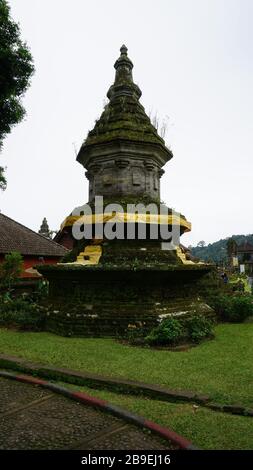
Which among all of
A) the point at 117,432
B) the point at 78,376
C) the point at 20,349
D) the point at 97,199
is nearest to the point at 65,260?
the point at 97,199

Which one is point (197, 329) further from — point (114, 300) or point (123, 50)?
point (123, 50)

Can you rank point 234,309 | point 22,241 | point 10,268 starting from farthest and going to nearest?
1. point 22,241
2. point 10,268
3. point 234,309

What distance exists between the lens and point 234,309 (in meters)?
11.3

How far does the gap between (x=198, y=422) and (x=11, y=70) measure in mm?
11090

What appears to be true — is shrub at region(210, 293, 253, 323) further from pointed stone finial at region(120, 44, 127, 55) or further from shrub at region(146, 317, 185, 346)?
pointed stone finial at region(120, 44, 127, 55)

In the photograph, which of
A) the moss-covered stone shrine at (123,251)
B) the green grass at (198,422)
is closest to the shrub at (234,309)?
the moss-covered stone shrine at (123,251)

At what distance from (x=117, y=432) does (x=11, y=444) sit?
1066 millimetres

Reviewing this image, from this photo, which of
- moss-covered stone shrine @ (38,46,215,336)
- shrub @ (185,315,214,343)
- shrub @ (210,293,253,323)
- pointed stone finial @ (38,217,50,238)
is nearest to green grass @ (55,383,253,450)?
shrub @ (185,315,214,343)

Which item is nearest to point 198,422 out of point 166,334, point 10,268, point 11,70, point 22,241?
point 166,334

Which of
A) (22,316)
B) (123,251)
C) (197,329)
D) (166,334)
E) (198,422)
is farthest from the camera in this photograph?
(22,316)
